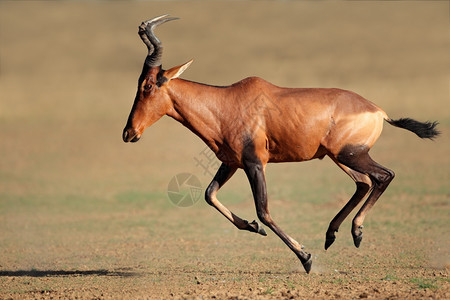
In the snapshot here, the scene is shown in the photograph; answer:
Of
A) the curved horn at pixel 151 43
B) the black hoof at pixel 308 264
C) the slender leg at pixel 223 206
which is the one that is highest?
the curved horn at pixel 151 43

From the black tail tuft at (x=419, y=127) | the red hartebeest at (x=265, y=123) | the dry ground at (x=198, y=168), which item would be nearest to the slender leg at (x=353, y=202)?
the red hartebeest at (x=265, y=123)

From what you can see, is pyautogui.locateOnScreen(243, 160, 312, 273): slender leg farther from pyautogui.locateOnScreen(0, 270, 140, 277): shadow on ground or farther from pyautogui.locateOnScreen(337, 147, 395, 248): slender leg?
pyautogui.locateOnScreen(0, 270, 140, 277): shadow on ground

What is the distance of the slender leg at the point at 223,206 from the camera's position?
10.2m

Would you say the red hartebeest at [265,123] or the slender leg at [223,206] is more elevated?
the red hartebeest at [265,123]

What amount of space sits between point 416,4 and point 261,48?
1665cm

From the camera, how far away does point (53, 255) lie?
44.3ft

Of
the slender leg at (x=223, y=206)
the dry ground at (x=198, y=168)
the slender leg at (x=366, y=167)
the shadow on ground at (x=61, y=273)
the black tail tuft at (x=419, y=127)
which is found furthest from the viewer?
the shadow on ground at (x=61, y=273)

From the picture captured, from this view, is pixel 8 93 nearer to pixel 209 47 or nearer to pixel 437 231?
pixel 209 47

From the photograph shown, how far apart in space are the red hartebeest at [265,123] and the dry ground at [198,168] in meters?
1.28

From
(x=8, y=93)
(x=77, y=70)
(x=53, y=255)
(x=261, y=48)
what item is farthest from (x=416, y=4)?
(x=53, y=255)

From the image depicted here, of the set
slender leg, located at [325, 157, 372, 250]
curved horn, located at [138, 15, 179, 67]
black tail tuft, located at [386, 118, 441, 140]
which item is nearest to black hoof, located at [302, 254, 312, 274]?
slender leg, located at [325, 157, 372, 250]

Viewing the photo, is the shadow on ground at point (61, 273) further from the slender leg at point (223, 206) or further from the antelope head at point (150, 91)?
the antelope head at point (150, 91)

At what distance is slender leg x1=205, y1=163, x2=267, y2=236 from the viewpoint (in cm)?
1023

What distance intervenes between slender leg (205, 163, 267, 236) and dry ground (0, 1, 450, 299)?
0.69m
